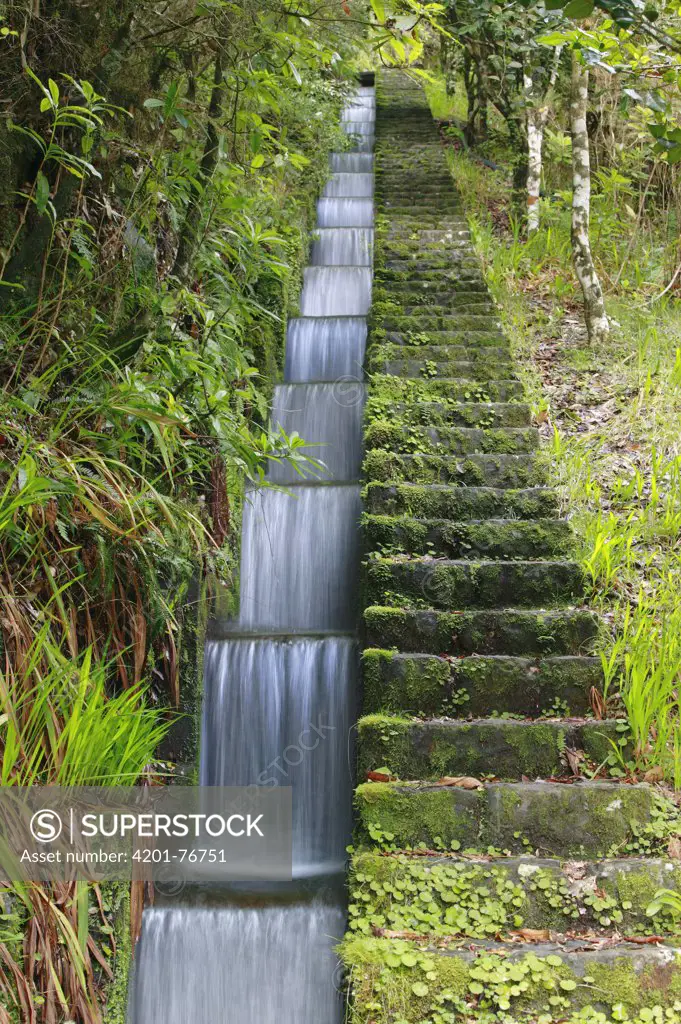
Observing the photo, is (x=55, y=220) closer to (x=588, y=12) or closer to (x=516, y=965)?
(x=588, y=12)

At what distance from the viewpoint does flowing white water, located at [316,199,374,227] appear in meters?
8.78

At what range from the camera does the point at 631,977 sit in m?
2.39

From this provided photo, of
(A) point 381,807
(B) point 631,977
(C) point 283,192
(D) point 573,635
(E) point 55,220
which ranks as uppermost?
(C) point 283,192

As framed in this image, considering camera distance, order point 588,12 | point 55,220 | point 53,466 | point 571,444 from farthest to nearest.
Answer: point 571,444, point 55,220, point 53,466, point 588,12

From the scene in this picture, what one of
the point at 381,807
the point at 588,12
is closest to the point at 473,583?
the point at 381,807

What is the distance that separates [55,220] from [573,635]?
2.64 m

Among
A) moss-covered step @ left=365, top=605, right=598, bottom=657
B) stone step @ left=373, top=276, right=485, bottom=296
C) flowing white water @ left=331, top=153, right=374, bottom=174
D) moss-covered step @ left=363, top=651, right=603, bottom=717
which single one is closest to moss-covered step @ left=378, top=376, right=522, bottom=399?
stone step @ left=373, top=276, right=485, bottom=296

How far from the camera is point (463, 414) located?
4668 millimetres

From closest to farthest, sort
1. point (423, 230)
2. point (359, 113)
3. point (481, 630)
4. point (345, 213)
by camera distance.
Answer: point (481, 630) → point (423, 230) → point (345, 213) → point (359, 113)

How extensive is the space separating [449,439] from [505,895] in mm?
2460

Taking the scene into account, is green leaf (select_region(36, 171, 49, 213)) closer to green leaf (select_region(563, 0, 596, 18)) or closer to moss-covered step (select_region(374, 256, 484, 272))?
green leaf (select_region(563, 0, 596, 18))

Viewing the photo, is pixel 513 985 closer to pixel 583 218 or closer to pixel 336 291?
pixel 583 218

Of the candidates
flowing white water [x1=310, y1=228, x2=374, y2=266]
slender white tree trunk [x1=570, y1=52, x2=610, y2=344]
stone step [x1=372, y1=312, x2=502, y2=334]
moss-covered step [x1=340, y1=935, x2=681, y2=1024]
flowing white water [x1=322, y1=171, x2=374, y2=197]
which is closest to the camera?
moss-covered step [x1=340, y1=935, x2=681, y2=1024]

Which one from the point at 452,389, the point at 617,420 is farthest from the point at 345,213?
the point at 617,420
